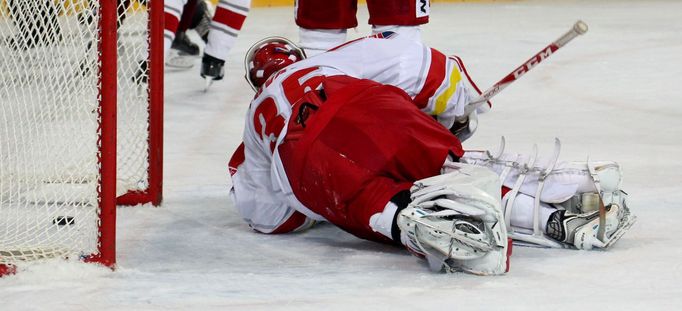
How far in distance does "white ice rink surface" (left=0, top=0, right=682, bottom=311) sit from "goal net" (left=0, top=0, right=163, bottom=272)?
0.09 m

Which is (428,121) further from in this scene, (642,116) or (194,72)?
(194,72)

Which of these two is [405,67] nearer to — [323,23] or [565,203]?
[565,203]

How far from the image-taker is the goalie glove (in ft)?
6.56

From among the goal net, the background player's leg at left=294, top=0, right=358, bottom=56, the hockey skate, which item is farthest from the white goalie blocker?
the hockey skate

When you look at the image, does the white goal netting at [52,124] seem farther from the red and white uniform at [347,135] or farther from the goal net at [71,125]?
the red and white uniform at [347,135]

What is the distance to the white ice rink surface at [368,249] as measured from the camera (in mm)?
1943

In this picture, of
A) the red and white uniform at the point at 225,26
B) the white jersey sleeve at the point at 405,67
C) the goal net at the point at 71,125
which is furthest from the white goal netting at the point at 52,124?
the red and white uniform at the point at 225,26

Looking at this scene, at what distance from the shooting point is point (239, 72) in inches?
191

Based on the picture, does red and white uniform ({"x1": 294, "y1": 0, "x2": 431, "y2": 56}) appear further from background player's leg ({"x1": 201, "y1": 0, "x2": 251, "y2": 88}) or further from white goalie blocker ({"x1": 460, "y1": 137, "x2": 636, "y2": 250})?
background player's leg ({"x1": 201, "y1": 0, "x2": 251, "y2": 88})

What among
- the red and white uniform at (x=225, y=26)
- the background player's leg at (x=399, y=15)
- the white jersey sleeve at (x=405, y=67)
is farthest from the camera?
the red and white uniform at (x=225, y=26)

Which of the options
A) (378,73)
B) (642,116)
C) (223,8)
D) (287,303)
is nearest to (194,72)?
(223,8)

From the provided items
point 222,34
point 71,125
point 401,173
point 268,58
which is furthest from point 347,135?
point 222,34

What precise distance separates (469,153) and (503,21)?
4.13m

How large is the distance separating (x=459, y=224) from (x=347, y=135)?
266 millimetres
